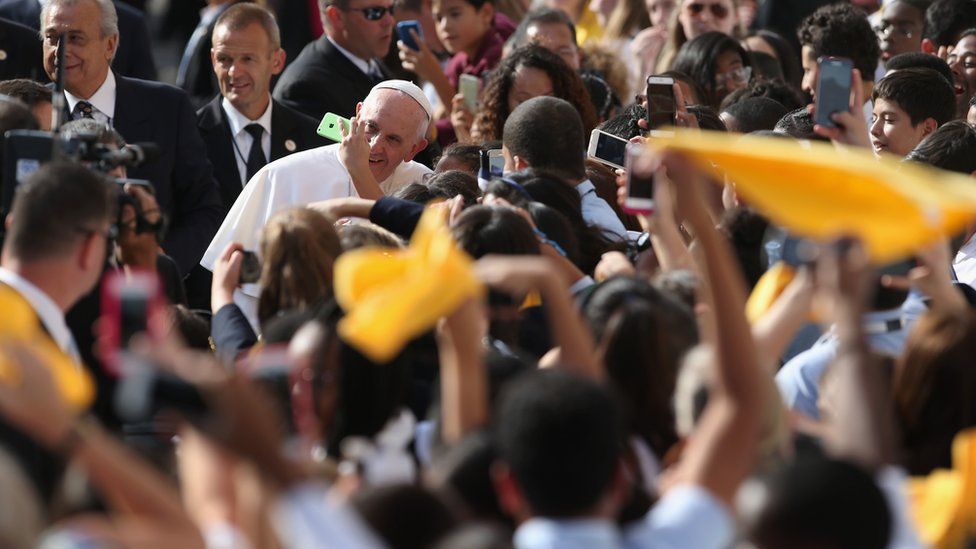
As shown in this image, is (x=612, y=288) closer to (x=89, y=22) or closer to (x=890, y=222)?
(x=890, y=222)

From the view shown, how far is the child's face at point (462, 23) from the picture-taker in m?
9.60

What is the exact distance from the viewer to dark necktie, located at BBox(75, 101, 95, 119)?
6.88 m

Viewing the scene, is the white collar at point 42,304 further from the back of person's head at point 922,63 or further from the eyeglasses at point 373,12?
the back of person's head at point 922,63

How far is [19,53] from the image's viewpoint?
316 inches

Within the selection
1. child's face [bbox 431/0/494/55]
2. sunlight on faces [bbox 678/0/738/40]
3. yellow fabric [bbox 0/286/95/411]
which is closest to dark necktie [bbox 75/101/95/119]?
child's face [bbox 431/0/494/55]

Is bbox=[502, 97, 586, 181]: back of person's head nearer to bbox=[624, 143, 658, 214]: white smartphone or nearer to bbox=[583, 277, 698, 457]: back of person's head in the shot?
bbox=[624, 143, 658, 214]: white smartphone

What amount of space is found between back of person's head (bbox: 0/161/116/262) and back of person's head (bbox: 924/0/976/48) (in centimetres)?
657

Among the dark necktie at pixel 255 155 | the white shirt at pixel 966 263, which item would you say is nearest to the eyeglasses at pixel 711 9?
the dark necktie at pixel 255 155

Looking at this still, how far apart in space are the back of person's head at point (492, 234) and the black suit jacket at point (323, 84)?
12.6ft

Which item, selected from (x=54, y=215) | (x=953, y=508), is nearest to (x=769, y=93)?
(x=54, y=215)

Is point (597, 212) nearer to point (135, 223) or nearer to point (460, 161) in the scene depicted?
point (460, 161)

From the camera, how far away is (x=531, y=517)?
294cm

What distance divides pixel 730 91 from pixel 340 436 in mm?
5644

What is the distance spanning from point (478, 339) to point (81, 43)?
4399 mm
